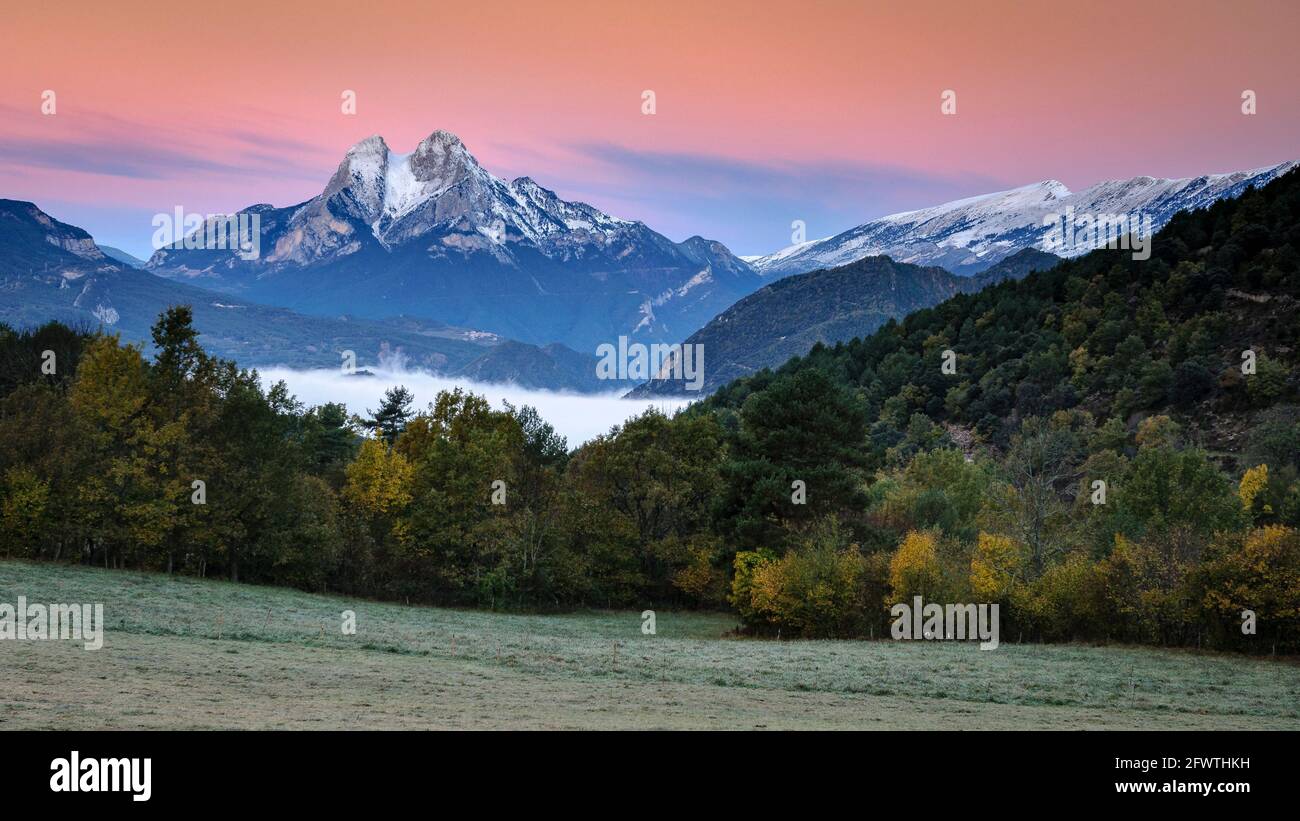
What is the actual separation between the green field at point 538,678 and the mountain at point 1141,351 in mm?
95332

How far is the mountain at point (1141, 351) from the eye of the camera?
141875 millimetres

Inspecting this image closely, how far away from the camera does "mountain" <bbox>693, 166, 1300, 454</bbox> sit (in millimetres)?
141875

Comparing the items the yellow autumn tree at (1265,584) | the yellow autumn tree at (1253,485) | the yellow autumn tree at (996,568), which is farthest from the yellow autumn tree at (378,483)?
the yellow autumn tree at (1253,485)

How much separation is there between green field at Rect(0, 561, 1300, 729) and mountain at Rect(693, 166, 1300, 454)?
9533cm

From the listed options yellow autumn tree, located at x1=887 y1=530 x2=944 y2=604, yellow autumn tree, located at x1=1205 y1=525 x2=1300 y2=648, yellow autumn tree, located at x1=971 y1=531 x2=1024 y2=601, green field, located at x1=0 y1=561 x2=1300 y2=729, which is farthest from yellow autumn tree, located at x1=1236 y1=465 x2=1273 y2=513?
green field, located at x1=0 y1=561 x2=1300 y2=729

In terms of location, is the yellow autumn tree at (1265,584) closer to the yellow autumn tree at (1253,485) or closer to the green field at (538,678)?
the green field at (538,678)

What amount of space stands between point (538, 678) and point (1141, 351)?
15553 cm

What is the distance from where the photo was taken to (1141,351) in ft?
522

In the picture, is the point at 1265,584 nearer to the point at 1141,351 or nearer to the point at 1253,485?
the point at 1253,485

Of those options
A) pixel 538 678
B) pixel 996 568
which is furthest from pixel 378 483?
pixel 538 678

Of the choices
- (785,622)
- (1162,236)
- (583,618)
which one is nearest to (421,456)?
(583,618)

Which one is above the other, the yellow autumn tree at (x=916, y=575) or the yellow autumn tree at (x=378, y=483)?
the yellow autumn tree at (x=378, y=483)

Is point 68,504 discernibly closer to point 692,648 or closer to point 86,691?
point 692,648

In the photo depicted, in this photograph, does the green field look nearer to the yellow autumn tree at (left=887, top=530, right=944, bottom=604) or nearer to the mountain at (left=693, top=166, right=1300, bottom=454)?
the yellow autumn tree at (left=887, top=530, right=944, bottom=604)
